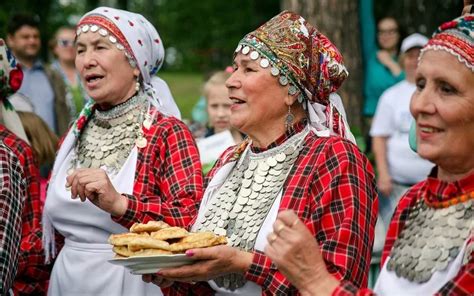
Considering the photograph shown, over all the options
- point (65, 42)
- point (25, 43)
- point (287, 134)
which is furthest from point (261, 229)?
point (65, 42)

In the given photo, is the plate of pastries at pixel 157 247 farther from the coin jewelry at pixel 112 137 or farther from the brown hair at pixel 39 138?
the brown hair at pixel 39 138

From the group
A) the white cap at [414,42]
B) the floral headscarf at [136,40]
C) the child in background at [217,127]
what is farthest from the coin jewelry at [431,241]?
the white cap at [414,42]

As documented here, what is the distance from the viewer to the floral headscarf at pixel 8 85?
4.95 metres

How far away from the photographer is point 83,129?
4.95 metres

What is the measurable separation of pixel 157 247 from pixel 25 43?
6482 millimetres

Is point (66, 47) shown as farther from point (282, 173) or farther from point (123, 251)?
point (123, 251)

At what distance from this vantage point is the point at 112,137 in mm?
4777

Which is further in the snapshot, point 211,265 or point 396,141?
point 396,141

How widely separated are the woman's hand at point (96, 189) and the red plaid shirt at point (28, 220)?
57cm

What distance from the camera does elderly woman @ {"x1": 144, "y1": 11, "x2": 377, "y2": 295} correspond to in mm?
3670

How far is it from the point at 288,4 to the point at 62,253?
409 cm

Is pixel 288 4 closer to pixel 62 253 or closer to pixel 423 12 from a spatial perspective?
pixel 62 253

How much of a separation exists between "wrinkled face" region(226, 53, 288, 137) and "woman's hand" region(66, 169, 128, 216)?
26.9 inches

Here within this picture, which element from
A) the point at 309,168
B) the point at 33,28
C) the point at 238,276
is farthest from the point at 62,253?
the point at 33,28
